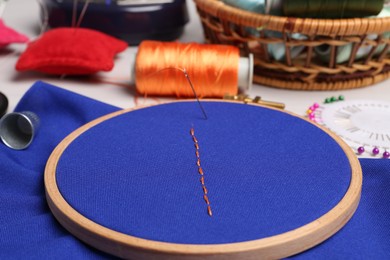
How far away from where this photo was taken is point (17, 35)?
1.07m

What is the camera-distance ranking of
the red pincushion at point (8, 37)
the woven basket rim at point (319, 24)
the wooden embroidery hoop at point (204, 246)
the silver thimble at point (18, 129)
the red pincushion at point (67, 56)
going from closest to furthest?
the wooden embroidery hoop at point (204, 246) → the silver thimble at point (18, 129) → the woven basket rim at point (319, 24) → the red pincushion at point (67, 56) → the red pincushion at point (8, 37)

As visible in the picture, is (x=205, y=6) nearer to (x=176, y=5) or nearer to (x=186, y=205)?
(x=176, y=5)

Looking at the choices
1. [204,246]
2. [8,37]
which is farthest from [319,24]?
[8,37]

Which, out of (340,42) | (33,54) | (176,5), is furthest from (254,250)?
(176,5)

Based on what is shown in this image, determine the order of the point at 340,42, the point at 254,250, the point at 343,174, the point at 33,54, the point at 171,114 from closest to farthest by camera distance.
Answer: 1. the point at 254,250
2. the point at 343,174
3. the point at 171,114
4. the point at 340,42
5. the point at 33,54

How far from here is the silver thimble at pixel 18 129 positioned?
26.7 inches

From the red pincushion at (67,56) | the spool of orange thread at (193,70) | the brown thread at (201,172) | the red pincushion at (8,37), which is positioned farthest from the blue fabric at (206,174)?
the red pincushion at (8,37)

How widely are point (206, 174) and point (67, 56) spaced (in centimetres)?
45

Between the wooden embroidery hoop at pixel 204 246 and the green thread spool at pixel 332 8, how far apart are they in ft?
1.22

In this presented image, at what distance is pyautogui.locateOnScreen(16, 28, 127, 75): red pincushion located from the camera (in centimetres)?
91

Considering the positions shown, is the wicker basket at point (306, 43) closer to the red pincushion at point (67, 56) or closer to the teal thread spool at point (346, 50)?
the teal thread spool at point (346, 50)

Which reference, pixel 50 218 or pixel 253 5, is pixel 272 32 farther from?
pixel 50 218

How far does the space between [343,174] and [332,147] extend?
0.19 feet

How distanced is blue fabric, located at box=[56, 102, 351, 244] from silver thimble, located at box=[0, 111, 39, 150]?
9cm
